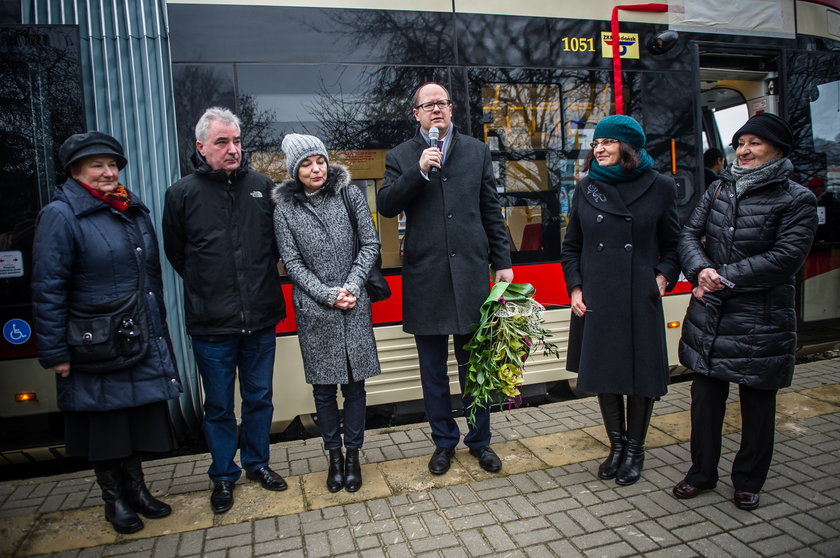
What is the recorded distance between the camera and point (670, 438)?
3.99 m

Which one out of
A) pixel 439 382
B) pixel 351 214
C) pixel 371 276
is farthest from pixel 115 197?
pixel 439 382

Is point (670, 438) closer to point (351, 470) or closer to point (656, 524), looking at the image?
point (656, 524)

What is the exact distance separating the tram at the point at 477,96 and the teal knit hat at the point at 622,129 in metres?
1.23

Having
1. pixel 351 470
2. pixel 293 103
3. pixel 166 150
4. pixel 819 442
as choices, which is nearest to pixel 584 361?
pixel 351 470

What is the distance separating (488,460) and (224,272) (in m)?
1.83

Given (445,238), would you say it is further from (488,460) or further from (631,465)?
(631,465)

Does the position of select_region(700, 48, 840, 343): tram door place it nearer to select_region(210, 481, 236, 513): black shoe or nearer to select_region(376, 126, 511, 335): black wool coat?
select_region(376, 126, 511, 335): black wool coat

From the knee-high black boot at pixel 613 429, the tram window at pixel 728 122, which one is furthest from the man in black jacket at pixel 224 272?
the tram window at pixel 728 122

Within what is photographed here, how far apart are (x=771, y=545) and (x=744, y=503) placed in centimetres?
31

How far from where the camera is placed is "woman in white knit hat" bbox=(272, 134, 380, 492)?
324 centimetres

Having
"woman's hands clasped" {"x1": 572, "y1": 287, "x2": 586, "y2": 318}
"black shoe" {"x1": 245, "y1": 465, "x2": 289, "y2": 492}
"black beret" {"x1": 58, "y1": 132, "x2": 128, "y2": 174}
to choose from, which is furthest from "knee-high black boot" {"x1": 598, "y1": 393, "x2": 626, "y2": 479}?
"black beret" {"x1": 58, "y1": 132, "x2": 128, "y2": 174}

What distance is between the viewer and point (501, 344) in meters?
3.25

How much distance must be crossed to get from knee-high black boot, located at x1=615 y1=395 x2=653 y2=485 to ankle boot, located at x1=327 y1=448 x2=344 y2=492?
60.3 inches

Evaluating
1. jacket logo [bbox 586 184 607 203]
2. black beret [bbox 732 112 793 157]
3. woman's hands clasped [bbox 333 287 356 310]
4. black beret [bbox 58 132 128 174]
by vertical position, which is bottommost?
woman's hands clasped [bbox 333 287 356 310]
